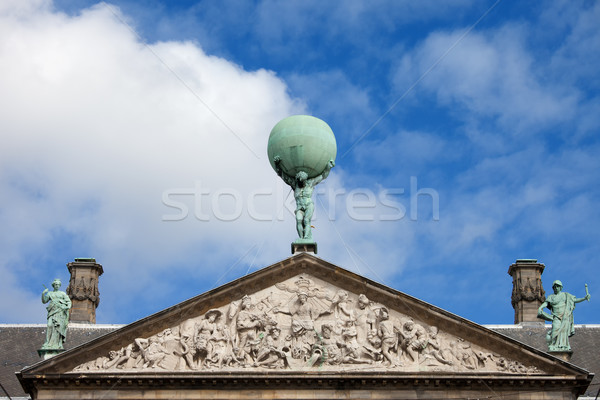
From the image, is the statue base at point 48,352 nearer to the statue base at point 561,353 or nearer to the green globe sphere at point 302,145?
the green globe sphere at point 302,145

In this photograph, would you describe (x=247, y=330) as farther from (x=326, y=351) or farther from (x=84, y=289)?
(x=84, y=289)

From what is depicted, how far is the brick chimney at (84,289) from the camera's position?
3466 centimetres

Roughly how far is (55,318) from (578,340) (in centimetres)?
1427

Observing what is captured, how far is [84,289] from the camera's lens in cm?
3503

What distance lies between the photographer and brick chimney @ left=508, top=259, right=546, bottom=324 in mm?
34562

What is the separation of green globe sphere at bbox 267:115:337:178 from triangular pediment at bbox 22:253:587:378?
278 centimetres

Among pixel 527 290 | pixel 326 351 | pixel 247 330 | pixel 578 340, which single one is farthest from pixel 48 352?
pixel 527 290

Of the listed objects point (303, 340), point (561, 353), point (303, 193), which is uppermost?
point (303, 193)

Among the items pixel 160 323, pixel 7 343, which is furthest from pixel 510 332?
pixel 7 343

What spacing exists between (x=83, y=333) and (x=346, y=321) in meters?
9.36

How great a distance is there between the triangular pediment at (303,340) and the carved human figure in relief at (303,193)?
131 cm

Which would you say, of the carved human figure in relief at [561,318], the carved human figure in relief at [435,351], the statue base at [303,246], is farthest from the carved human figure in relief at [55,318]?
the carved human figure in relief at [561,318]

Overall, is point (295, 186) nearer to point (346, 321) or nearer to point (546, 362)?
point (346, 321)

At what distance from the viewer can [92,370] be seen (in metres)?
26.4
